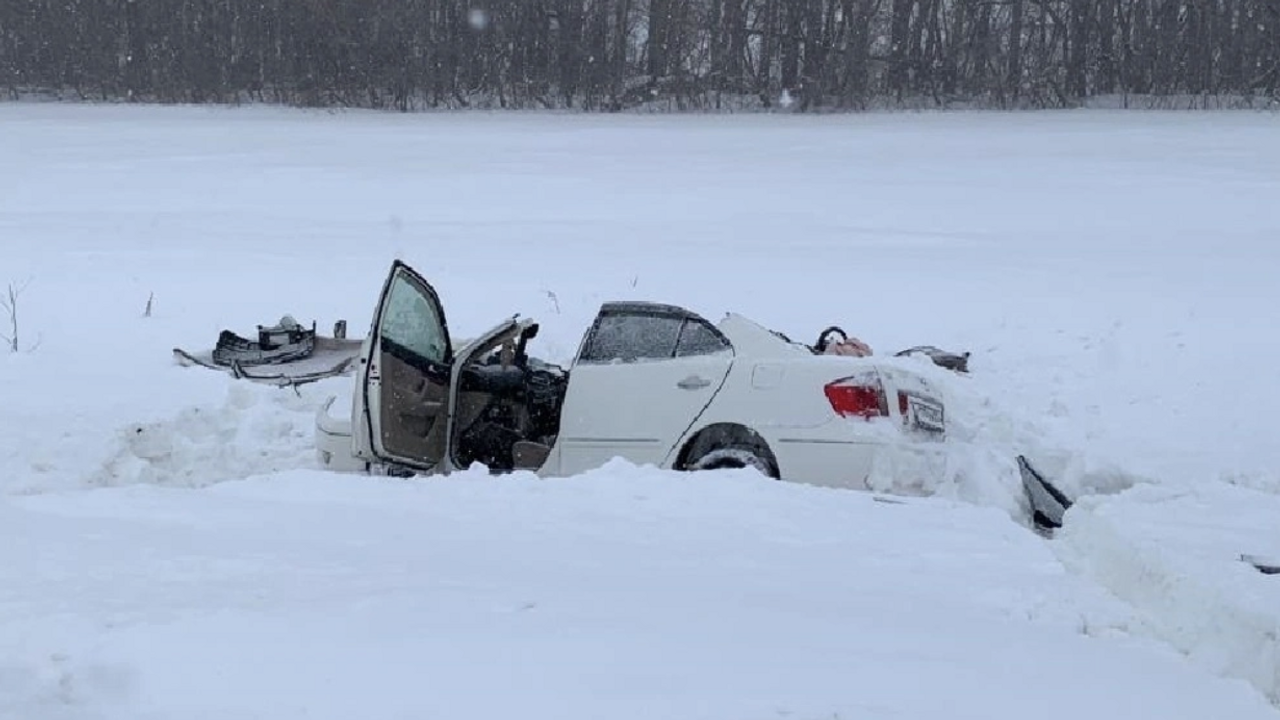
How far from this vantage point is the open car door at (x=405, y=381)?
23.0 ft

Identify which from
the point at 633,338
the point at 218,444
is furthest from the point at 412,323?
the point at 218,444

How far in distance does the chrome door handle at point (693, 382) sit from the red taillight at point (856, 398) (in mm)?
629

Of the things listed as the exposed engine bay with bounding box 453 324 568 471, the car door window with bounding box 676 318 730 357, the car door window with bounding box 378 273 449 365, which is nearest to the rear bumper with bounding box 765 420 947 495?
the car door window with bounding box 676 318 730 357

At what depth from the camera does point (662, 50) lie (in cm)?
3108

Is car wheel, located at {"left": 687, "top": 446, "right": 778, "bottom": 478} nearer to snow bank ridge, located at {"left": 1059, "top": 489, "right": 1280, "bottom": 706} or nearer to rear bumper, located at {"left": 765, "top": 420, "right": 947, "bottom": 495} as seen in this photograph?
rear bumper, located at {"left": 765, "top": 420, "right": 947, "bottom": 495}

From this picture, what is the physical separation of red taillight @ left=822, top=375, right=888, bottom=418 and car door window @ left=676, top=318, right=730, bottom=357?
2.17 ft

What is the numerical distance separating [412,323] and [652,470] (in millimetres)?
2150

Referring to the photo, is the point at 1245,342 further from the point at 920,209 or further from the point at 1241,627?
the point at 1241,627

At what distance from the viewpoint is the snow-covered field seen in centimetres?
364

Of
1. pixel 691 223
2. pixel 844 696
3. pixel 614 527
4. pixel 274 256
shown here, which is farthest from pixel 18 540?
pixel 691 223

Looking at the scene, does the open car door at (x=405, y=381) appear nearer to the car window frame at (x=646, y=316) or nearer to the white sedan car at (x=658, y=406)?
the white sedan car at (x=658, y=406)

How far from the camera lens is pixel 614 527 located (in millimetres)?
5191

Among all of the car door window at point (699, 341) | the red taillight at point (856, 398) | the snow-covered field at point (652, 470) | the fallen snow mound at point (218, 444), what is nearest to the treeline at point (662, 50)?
the snow-covered field at point (652, 470)

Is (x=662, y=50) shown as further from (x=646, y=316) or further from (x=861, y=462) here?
(x=861, y=462)
